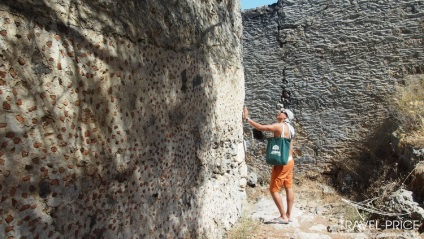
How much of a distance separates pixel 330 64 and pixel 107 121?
4747 mm

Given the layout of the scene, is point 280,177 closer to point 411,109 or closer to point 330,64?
point 411,109

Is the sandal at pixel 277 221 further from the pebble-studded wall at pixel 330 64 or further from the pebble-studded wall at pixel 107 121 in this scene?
the pebble-studded wall at pixel 330 64

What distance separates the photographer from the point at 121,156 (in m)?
1.87

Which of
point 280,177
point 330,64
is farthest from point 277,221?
point 330,64

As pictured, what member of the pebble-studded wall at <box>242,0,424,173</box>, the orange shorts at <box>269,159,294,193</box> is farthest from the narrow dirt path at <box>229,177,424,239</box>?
the pebble-studded wall at <box>242,0,424,173</box>

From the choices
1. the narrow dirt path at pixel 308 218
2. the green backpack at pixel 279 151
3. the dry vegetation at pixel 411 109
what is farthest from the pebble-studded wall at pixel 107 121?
the dry vegetation at pixel 411 109

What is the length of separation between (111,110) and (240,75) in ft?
7.86

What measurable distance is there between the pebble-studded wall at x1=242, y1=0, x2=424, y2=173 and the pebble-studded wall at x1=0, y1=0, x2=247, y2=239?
3.07 meters

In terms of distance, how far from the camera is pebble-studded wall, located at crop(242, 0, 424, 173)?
17.5ft

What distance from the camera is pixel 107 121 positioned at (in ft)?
5.80

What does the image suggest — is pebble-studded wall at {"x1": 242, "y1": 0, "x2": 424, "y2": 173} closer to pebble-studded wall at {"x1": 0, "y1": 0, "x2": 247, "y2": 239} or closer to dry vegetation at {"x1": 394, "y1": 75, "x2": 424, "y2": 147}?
dry vegetation at {"x1": 394, "y1": 75, "x2": 424, "y2": 147}

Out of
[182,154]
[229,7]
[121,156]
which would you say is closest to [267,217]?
[182,154]

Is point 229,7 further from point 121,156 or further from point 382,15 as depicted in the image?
point 382,15

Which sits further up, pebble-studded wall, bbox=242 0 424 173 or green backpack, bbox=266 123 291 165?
pebble-studded wall, bbox=242 0 424 173
